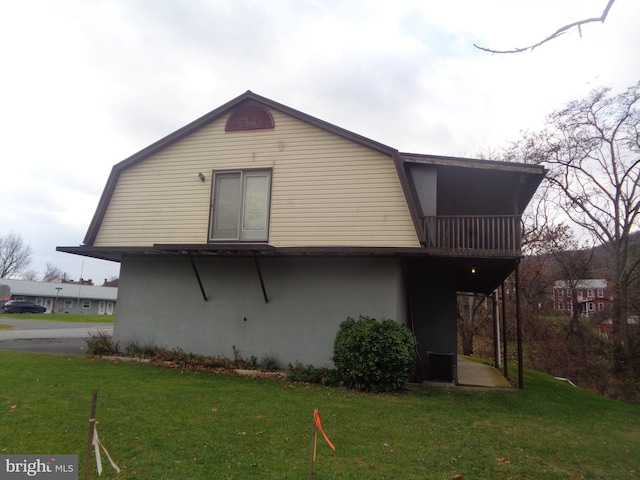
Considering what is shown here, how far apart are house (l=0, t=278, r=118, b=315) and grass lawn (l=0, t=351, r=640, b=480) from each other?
5160 cm

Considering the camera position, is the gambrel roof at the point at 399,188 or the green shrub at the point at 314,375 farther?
the gambrel roof at the point at 399,188

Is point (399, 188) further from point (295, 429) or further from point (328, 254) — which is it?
point (295, 429)

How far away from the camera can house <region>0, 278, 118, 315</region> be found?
53225 mm

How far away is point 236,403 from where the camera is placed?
284 inches

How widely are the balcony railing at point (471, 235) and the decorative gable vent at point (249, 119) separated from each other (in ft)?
16.3

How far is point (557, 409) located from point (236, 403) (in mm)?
6367

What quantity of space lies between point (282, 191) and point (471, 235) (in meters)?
4.77

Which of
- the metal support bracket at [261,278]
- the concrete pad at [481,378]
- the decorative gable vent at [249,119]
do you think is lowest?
the concrete pad at [481,378]

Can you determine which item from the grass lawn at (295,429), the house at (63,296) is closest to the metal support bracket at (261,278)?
the grass lawn at (295,429)

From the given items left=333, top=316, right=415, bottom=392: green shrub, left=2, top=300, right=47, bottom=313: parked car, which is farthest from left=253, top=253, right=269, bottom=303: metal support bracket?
left=2, top=300, right=47, bottom=313: parked car

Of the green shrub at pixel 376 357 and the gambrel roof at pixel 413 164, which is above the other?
the gambrel roof at pixel 413 164

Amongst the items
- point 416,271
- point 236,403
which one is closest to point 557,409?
point 416,271

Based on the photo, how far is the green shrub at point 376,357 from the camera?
891 cm

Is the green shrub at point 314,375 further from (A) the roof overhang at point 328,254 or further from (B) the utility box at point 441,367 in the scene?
(B) the utility box at point 441,367
